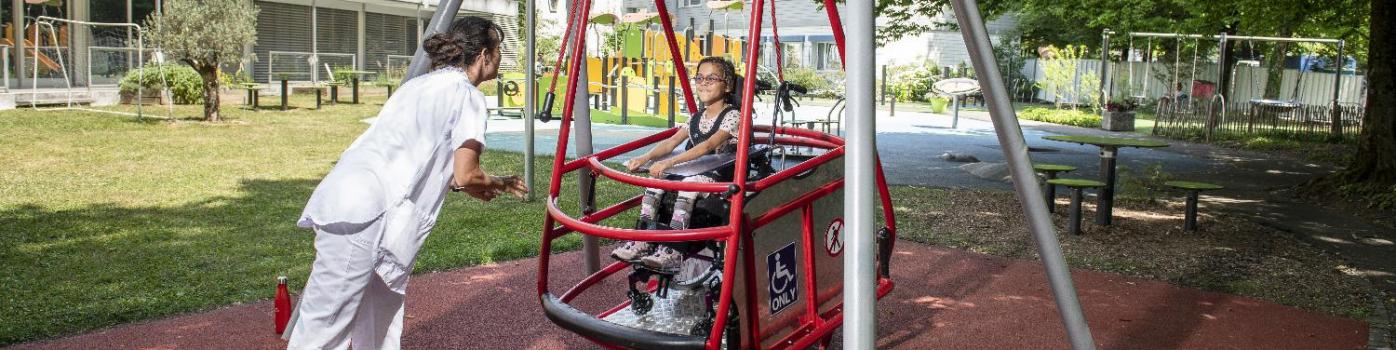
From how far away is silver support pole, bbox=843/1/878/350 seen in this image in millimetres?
3100

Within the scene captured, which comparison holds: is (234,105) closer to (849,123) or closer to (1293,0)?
(1293,0)

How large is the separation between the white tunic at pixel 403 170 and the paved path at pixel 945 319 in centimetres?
166

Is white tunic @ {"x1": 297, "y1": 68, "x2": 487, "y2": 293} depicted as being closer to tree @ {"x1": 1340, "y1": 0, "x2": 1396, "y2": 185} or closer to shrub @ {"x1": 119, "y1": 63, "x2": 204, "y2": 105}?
tree @ {"x1": 1340, "y1": 0, "x2": 1396, "y2": 185}

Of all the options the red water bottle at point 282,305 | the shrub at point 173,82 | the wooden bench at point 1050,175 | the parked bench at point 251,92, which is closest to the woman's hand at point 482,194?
the red water bottle at point 282,305

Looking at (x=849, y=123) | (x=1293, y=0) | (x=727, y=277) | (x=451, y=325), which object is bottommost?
(x=451, y=325)

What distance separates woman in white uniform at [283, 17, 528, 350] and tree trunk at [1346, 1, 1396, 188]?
1114 cm

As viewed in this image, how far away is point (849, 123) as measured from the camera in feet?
10.3

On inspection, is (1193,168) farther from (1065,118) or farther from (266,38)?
(266,38)

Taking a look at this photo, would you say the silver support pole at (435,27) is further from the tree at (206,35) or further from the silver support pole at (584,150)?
the tree at (206,35)

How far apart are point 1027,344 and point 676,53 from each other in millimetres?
2297

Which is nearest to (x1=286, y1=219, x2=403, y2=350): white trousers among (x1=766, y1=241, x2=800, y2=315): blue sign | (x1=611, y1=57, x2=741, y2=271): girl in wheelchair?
(x1=611, y1=57, x2=741, y2=271): girl in wheelchair

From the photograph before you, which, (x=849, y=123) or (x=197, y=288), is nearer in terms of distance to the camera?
(x=849, y=123)

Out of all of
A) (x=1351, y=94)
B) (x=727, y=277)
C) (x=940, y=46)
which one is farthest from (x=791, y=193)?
(x=940, y=46)

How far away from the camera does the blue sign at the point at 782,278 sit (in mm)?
4512
